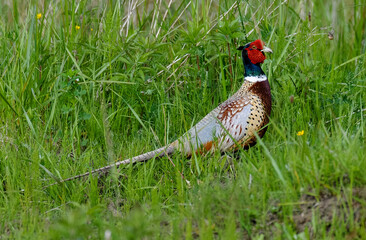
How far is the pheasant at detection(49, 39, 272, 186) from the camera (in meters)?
3.90

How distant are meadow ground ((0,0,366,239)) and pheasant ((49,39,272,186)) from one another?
104 mm

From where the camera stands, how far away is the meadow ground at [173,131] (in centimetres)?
269

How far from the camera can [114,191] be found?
3648 millimetres

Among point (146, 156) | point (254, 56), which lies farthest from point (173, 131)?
point (254, 56)

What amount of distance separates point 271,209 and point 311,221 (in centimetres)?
20

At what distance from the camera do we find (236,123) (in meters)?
3.99

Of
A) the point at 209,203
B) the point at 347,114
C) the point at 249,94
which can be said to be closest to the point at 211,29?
the point at 249,94

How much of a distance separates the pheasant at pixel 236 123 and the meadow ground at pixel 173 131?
10cm

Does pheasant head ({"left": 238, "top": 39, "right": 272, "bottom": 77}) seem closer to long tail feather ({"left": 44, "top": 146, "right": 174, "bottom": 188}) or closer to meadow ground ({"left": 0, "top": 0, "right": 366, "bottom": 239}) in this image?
meadow ground ({"left": 0, "top": 0, "right": 366, "bottom": 239})

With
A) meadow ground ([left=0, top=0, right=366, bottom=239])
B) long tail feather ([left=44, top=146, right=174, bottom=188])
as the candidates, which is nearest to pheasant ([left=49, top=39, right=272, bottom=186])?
long tail feather ([left=44, top=146, right=174, bottom=188])

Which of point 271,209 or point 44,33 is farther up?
point 44,33

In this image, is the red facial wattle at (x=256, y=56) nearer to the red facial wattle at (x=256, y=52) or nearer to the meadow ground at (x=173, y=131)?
the red facial wattle at (x=256, y=52)

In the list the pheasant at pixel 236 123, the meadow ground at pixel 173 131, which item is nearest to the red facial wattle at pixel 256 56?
the pheasant at pixel 236 123

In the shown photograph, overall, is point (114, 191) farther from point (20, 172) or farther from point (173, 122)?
point (173, 122)
